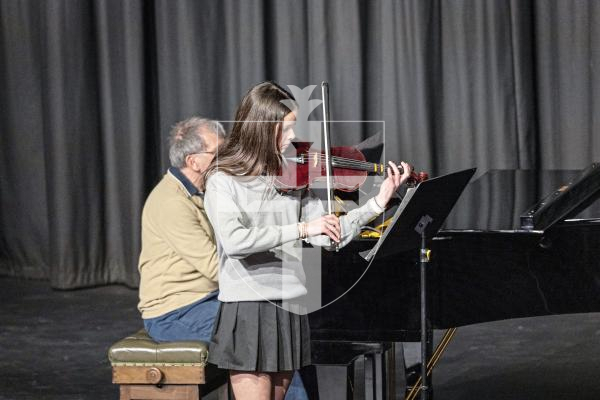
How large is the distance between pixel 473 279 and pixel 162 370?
1.13 meters

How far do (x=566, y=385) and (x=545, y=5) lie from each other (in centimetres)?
305

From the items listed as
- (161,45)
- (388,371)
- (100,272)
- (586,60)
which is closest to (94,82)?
(161,45)

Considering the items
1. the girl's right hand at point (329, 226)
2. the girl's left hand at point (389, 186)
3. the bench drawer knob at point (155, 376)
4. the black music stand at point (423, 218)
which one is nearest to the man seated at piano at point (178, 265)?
the bench drawer knob at point (155, 376)

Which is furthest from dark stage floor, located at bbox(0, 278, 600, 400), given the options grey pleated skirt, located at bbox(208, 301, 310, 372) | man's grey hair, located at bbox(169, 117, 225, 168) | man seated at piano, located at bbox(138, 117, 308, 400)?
grey pleated skirt, located at bbox(208, 301, 310, 372)

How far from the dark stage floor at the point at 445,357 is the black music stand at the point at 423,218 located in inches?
65.5

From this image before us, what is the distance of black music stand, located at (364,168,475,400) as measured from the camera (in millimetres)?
2812

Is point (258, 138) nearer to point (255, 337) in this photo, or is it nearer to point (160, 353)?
point (255, 337)

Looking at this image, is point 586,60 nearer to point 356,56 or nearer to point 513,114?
point 513,114

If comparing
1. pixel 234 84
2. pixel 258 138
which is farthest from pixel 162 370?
pixel 234 84

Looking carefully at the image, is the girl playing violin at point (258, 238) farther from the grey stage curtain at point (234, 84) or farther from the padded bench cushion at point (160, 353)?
the grey stage curtain at point (234, 84)

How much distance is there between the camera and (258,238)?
269 centimetres

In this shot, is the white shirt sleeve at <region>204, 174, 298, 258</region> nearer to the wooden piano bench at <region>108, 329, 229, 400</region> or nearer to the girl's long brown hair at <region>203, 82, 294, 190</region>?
the girl's long brown hair at <region>203, 82, 294, 190</region>

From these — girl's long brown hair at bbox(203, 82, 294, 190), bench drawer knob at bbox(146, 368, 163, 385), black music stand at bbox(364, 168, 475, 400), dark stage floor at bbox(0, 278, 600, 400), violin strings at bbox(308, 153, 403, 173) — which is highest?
girl's long brown hair at bbox(203, 82, 294, 190)

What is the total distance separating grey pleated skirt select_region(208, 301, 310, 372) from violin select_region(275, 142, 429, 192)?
1.16ft
